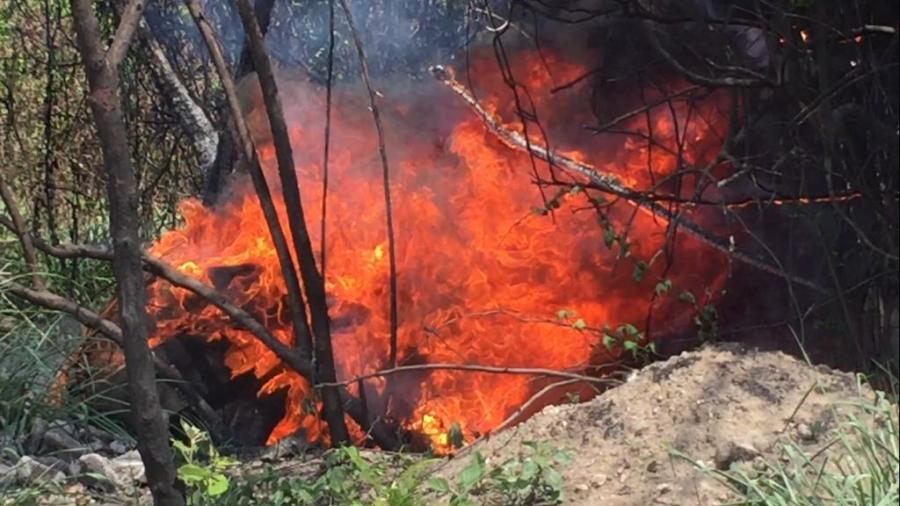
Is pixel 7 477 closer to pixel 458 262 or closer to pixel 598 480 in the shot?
pixel 598 480

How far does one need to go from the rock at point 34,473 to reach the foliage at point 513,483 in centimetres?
158

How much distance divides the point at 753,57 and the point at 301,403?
2.65 metres

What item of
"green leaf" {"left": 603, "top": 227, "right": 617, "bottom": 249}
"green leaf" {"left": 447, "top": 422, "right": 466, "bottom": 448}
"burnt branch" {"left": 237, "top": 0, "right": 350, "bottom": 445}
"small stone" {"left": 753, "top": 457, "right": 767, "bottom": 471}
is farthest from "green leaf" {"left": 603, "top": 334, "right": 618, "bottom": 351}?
"small stone" {"left": 753, "top": 457, "right": 767, "bottom": 471}

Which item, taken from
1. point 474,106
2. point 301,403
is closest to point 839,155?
point 474,106

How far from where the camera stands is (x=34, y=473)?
402cm

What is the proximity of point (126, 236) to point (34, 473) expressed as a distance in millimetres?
1775

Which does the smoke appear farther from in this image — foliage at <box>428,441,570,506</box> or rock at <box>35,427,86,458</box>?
foliage at <box>428,441,570,506</box>

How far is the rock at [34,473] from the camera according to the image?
3.92m

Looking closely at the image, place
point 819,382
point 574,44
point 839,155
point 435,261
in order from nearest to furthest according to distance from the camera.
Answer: point 819,382 → point 839,155 → point 435,261 → point 574,44

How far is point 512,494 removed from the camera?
3.28 metres

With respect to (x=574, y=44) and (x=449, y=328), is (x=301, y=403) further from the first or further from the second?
(x=574, y=44)

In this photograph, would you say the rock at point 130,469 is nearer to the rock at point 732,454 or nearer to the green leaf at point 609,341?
the green leaf at point 609,341

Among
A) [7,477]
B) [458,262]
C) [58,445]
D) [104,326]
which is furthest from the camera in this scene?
[458,262]

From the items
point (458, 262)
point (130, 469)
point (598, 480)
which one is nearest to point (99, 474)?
point (130, 469)
